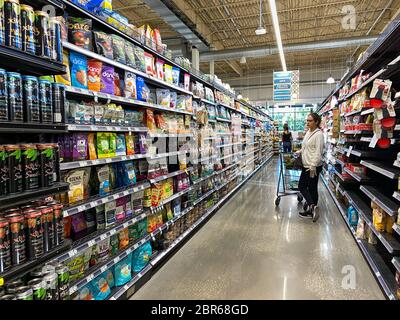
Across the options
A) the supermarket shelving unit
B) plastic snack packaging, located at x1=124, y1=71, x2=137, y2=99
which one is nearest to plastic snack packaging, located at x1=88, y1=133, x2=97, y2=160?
plastic snack packaging, located at x1=124, y1=71, x2=137, y2=99

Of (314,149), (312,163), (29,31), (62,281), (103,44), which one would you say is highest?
(103,44)

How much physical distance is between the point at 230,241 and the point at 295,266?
1.01m

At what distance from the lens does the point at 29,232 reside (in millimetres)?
1457

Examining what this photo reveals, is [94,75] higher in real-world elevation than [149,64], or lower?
lower

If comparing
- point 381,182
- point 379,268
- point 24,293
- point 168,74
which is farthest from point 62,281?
point 381,182

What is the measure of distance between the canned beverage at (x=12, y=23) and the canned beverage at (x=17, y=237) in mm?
851

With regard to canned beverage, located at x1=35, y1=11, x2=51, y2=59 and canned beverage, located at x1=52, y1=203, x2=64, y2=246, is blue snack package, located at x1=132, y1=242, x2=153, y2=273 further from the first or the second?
canned beverage, located at x1=35, y1=11, x2=51, y2=59

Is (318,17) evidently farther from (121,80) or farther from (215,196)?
(121,80)

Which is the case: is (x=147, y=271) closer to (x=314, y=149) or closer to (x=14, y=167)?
(x=14, y=167)

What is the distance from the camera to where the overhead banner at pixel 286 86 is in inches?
454

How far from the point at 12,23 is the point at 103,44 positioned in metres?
1.03

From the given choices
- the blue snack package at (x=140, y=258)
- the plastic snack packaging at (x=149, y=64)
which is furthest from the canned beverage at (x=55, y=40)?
the blue snack package at (x=140, y=258)

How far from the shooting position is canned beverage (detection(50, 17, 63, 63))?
1.57 metres

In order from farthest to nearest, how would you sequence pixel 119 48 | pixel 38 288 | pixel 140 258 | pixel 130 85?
pixel 140 258 → pixel 130 85 → pixel 119 48 → pixel 38 288
